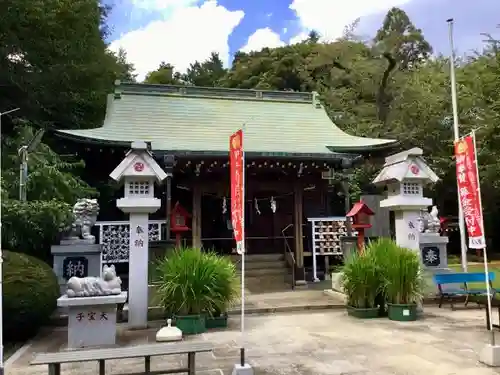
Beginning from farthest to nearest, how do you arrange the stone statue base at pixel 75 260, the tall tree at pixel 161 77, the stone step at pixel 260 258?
the tall tree at pixel 161 77, the stone step at pixel 260 258, the stone statue base at pixel 75 260

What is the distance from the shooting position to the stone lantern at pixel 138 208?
7.16 meters

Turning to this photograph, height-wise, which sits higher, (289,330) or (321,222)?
(321,222)

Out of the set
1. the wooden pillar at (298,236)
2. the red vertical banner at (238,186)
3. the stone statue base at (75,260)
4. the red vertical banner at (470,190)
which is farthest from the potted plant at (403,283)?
the stone statue base at (75,260)

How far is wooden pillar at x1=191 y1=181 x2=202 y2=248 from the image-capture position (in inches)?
439

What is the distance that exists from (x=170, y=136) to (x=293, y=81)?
19.9 m

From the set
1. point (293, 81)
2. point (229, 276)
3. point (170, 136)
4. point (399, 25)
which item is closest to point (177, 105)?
point (170, 136)

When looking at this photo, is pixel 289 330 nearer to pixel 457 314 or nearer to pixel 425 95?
pixel 457 314

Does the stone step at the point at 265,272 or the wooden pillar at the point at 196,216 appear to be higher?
the wooden pillar at the point at 196,216

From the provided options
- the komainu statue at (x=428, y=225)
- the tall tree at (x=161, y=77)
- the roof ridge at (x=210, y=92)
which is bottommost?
the komainu statue at (x=428, y=225)

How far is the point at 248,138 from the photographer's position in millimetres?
12484

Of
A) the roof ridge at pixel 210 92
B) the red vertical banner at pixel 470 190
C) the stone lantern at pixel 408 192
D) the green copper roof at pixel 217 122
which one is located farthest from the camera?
the roof ridge at pixel 210 92

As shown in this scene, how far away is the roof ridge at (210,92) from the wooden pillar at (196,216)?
4.04 metres

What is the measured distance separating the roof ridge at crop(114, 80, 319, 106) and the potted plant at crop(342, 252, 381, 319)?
8538 mm

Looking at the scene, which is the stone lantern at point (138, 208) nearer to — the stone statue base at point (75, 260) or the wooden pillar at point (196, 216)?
the stone statue base at point (75, 260)
